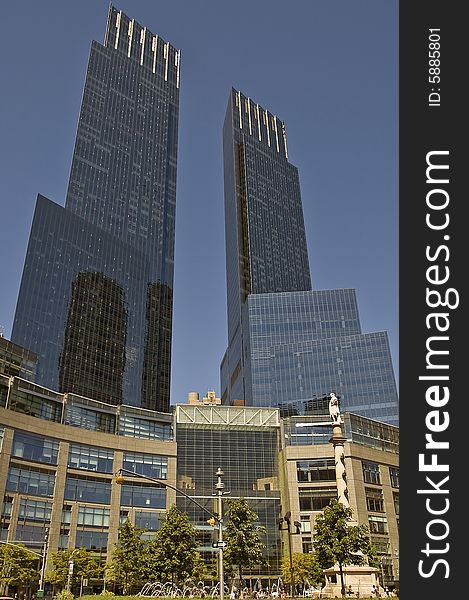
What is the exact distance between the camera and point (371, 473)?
9338 cm

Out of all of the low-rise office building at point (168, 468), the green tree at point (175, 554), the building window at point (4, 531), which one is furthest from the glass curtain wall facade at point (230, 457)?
the green tree at point (175, 554)

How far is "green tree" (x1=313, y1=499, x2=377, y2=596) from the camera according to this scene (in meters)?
46.8

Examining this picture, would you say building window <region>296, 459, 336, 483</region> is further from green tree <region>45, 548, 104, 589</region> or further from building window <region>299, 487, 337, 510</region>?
green tree <region>45, 548, 104, 589</region>

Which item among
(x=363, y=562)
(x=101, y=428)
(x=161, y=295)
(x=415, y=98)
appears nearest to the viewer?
(x=415, y=98)

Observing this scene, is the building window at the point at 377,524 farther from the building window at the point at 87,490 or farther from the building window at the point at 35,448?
the building window at the point at 35,448

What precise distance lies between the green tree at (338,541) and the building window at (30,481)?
42180 mm

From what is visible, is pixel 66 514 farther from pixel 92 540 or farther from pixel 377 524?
pixel 377 524

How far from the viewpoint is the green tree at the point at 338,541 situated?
46.8m

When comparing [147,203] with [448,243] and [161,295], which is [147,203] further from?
[448,243]

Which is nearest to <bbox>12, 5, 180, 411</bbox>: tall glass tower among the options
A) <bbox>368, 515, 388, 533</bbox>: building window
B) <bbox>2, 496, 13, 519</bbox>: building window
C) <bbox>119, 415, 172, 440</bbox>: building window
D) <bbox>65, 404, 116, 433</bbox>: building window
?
<bbox>119, 415, 172, 440</bbox>: building window

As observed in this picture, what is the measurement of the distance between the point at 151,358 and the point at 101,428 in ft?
279

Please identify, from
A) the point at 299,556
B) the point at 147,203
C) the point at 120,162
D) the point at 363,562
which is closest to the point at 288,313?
the point at 147,203

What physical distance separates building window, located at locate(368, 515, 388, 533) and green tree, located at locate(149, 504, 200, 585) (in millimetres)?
41964

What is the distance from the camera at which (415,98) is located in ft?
33.7
